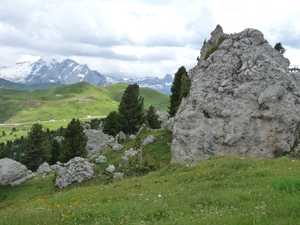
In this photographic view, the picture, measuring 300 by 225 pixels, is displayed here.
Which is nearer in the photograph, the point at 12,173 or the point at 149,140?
the point at 12,173

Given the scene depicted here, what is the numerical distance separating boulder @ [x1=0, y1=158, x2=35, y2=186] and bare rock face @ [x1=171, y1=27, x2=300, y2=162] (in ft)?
107

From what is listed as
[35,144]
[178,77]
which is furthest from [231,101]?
[35,144]

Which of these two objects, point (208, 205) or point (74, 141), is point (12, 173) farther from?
point (208, 205)

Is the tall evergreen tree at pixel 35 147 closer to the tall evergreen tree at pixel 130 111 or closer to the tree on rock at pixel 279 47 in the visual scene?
the tall evergreen tree at pixel 130 111

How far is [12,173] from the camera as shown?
55625mm

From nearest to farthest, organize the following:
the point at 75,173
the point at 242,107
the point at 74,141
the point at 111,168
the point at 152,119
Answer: the point at 242,107
the point at 75,173
the point at 111,168
the point at 74,141
the point at 152,119

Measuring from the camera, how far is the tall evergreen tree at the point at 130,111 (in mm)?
85938

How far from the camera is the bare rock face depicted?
3809cm

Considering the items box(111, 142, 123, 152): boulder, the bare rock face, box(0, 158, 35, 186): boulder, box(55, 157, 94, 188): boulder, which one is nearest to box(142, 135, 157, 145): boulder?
box(111, 142, 123, 152): boulder

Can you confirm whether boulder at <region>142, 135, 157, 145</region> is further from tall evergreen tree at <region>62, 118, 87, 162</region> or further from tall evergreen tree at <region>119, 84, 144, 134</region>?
tall evergreen tree at <region>119, 84, 144, 134</region>

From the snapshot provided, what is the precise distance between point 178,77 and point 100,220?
70413mm

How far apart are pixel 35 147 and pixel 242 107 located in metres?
63.9

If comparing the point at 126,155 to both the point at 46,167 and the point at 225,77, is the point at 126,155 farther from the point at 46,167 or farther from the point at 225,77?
the point at 225,77

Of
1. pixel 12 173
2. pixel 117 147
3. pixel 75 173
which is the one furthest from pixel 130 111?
pixel 12 173
